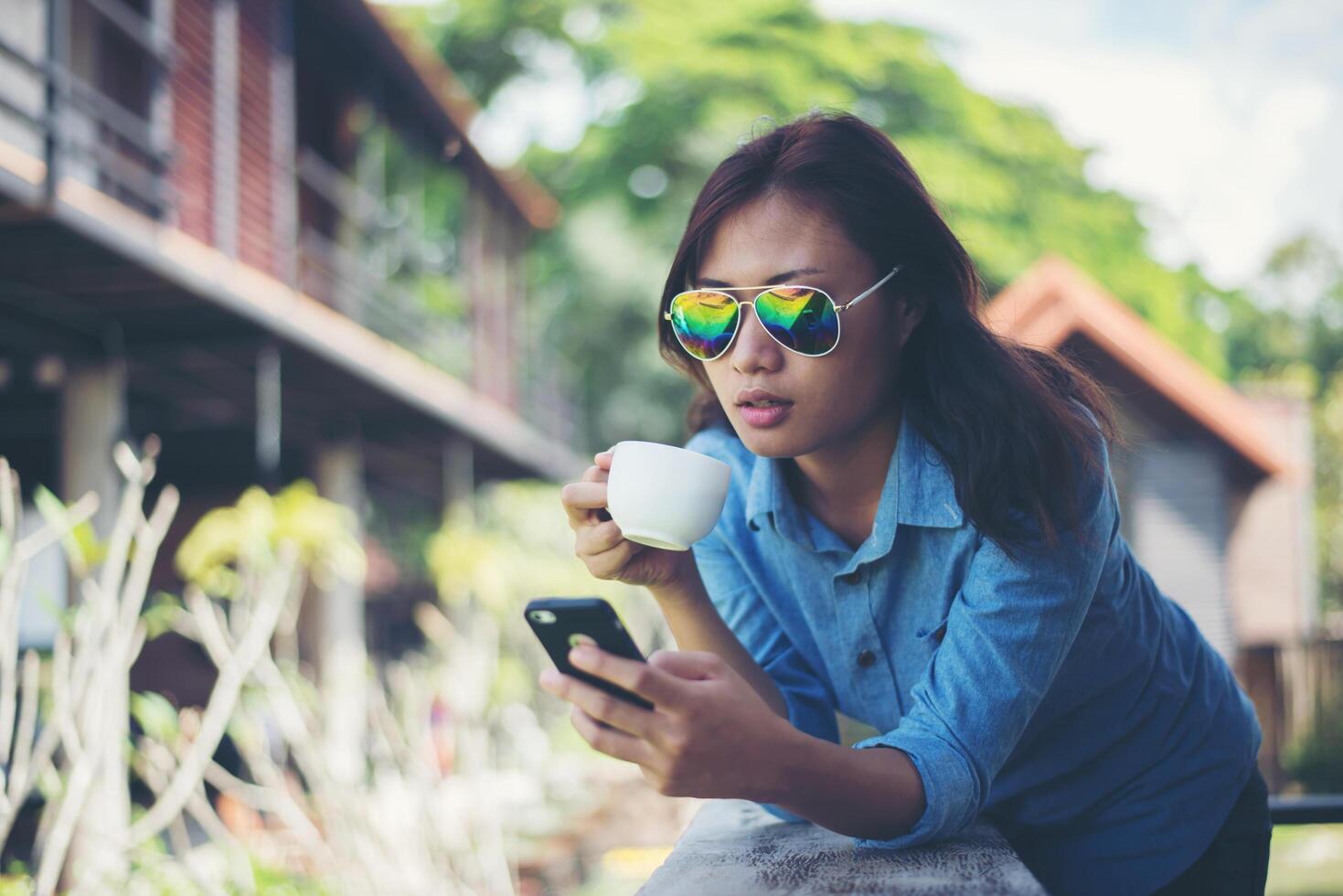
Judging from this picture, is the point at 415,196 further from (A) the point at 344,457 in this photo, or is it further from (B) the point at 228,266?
(B) the point at 228,266

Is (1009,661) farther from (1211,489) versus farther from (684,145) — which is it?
(684,145)

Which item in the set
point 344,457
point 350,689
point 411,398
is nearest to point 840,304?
point 350,689

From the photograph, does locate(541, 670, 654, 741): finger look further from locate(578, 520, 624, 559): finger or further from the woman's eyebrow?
the woman's eyebrow

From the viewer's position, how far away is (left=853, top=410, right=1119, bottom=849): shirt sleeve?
118cm

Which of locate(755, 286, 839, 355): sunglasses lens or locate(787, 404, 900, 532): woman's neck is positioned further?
locate(787, 404, 900, 532): woman's neck

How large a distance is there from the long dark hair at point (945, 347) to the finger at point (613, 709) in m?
0.45

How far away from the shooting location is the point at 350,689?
5.48 meters

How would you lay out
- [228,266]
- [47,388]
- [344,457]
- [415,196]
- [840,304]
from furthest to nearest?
[415,196] < [344,457] < [47,388] < [228,266] < [840,304]

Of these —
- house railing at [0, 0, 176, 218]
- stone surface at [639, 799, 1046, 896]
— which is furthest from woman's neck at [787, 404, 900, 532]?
house railing at [0, 0, 176, 218]

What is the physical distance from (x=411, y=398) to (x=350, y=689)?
17.2ft

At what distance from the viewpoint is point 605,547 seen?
1.33 metres

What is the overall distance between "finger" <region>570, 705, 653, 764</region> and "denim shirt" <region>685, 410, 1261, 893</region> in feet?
1.08

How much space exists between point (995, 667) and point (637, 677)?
43 cm

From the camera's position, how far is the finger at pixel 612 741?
3.21ft
